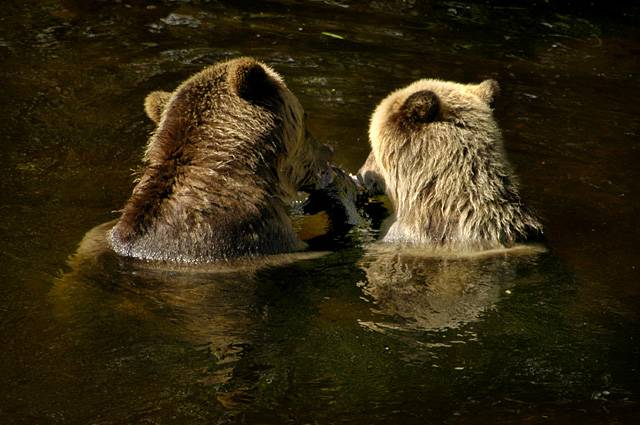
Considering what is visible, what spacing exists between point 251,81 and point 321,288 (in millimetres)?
1598

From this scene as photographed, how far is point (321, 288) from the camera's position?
7410 millimetres

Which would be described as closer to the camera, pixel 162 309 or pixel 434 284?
pixel 162 309

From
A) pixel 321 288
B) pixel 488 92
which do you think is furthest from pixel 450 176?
pixel 321 288

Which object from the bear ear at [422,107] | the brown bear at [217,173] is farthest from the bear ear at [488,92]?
the brown bear at [217,173]

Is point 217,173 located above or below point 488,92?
below

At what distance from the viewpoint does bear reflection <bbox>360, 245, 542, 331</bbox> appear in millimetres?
7047

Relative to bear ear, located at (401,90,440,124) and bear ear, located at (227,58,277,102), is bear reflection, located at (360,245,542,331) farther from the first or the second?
bear ear, located at (227,58,277,102)

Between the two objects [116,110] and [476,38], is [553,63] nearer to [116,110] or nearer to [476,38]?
[476,38]

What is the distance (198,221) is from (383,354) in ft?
5.49

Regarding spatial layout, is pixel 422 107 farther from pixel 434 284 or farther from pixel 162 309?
pixel 162 309

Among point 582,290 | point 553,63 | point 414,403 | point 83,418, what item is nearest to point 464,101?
point 582,290

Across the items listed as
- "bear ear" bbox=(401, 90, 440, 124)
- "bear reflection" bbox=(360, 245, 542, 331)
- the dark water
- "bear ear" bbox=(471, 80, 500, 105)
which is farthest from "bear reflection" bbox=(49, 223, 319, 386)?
"bear ear" bbox=(471, 80, 500, 105)

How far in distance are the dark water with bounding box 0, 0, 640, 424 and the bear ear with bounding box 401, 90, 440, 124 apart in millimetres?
1090

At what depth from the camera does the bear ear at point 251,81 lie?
7.50m
